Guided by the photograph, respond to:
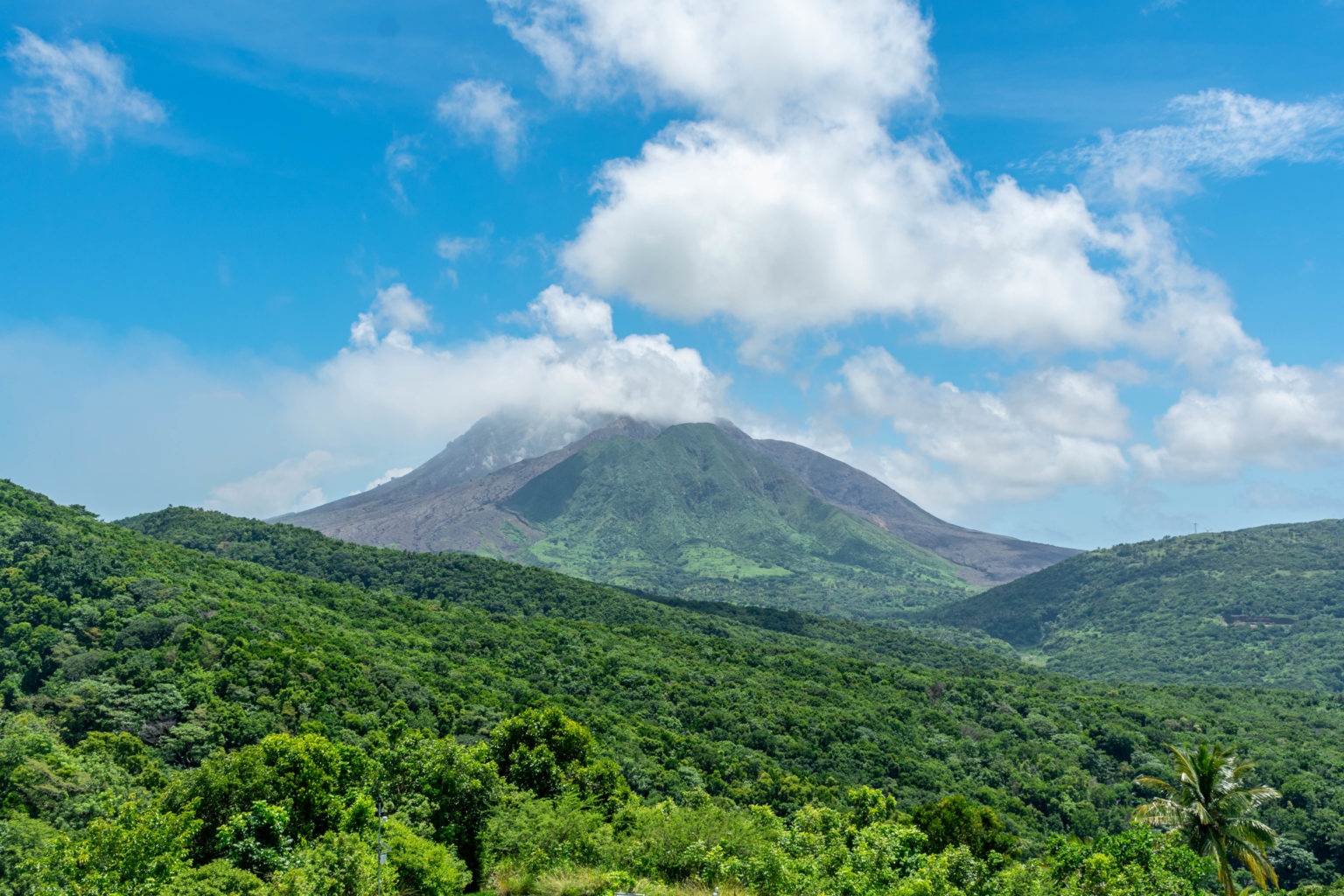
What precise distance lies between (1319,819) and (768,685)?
44387mm

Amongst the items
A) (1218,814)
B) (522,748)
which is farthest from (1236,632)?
(522,748)

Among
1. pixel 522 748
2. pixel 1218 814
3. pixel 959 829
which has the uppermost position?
pixel 1218 814

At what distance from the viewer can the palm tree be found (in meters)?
23.2

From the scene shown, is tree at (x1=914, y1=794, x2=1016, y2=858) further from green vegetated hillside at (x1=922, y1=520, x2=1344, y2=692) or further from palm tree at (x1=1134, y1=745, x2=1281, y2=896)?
green vegetated hillside at (x1=922, y1=520, x2=1344, y2=692)

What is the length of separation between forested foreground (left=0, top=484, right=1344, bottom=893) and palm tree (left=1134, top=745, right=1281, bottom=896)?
284 centimetres

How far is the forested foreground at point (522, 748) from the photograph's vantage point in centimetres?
2253

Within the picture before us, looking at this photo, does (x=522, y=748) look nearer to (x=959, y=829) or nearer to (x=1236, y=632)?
(x=959, y=829)

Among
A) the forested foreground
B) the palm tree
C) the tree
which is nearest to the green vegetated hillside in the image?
the forested foreground

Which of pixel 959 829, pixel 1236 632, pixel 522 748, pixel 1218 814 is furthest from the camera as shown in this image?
pixel 1236 632

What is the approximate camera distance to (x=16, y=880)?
26125 millimetres

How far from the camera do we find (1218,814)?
76.8ft

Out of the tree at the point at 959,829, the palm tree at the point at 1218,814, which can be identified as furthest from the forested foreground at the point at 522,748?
the palm tree at the point at 1218,814

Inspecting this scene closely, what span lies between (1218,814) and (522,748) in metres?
26.6

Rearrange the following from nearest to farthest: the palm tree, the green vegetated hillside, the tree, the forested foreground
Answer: the forested foreground < the palm tree < the tree < the green vegetated hillside
